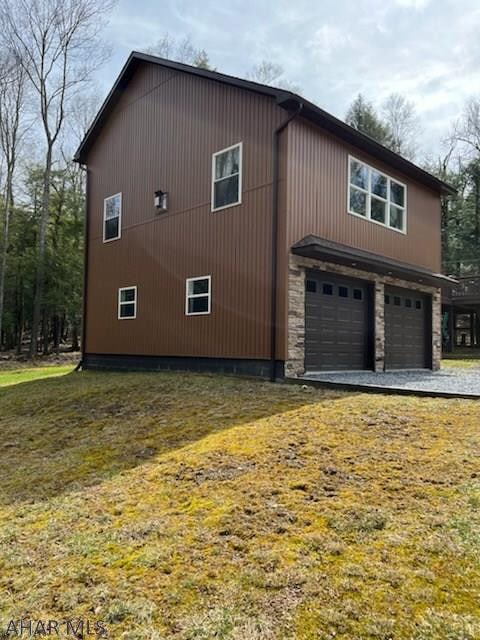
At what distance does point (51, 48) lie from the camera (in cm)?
2050

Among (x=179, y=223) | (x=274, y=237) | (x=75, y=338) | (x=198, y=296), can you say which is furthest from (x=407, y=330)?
(x=75, y=338)

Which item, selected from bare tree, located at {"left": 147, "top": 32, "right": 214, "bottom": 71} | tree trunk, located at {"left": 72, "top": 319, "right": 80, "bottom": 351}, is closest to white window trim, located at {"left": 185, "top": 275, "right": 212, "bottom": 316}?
tree trunk, located at {"left": 72, "top": 319, "right": 80, "bottom": 351}

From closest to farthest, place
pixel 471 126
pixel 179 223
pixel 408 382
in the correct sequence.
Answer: pixel 408 382 < pixel 179 223 < pixel 471 126

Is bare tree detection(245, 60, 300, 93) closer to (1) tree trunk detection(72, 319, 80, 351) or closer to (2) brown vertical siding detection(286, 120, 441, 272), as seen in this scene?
(2) brown vertical siding detection(286, 120, 441, 272)

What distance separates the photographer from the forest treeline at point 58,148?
66.3 feet

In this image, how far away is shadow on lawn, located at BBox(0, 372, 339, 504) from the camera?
4.81 metres

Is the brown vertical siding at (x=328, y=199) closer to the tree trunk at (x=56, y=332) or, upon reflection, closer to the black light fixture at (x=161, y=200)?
the black light fixture at (x=161, y=200)

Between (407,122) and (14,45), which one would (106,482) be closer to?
(14,45)

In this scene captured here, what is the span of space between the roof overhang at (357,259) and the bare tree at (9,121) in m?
17.3

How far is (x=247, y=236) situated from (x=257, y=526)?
286 inches

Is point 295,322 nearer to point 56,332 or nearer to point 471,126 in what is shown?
point 56,332

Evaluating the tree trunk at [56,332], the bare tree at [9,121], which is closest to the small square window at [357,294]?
the bare tree at [9,121]

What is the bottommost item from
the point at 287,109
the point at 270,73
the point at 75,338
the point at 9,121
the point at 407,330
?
the point at 75,338

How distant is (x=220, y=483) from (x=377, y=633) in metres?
1.97
